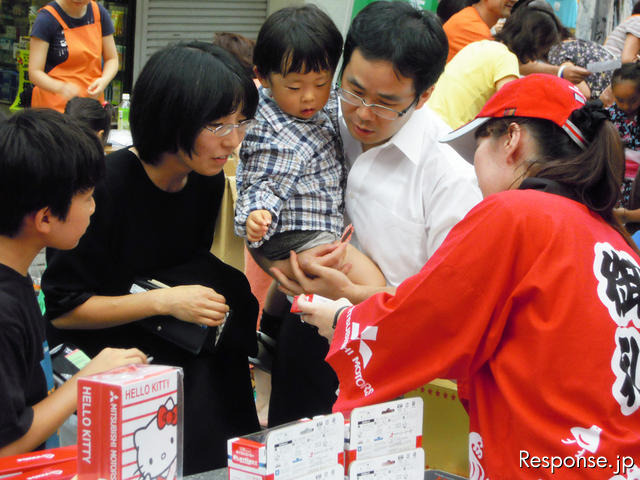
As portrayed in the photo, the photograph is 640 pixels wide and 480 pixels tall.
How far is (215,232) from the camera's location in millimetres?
2676

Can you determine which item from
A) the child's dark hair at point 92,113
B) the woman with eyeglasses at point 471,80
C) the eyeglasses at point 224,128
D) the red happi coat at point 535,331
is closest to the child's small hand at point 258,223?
the eyeglasses at point 224,128

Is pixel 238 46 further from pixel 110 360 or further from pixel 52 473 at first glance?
pixel 52 473

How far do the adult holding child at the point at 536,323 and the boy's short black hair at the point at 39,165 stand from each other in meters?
0.79

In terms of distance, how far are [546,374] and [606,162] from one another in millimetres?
545

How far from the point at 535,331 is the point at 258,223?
104cm

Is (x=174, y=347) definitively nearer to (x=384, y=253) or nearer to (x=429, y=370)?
(x=384, y=253)

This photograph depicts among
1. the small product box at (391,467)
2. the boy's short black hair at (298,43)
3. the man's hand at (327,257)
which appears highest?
the boy's short black hair at (298,43)

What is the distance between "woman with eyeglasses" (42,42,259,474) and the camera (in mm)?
2137

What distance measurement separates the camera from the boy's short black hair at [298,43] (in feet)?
7.88

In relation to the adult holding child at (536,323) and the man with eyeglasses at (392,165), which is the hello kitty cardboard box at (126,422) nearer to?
the adult holding child at (536,323)

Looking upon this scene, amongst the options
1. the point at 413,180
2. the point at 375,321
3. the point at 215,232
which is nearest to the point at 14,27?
the point at 215,232

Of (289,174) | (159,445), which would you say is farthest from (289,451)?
(289,174)

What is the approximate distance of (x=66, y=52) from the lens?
18.0 ft

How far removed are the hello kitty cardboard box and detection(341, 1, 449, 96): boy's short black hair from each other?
1.33m
